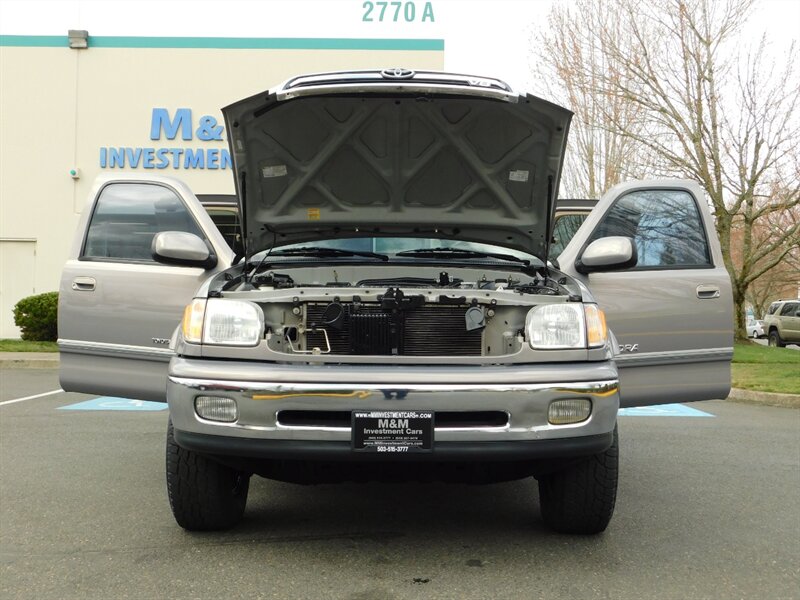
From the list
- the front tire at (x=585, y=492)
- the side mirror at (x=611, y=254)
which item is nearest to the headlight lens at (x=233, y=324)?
the front tire at (x=585, y=492)

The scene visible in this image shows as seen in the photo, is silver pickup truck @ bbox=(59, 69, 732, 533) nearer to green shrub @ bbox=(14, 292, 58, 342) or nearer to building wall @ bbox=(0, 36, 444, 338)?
green shrub @ bbox=(14, 292, 58, 342)

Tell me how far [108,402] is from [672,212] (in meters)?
6.49

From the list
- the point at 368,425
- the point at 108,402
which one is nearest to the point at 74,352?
the point at 368,425

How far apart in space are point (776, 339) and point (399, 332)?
1242 inches

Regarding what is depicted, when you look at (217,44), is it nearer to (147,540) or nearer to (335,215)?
(335,215)

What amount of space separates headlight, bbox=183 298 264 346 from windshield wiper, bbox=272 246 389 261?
1.12m

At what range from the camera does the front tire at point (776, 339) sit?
30.8 metres

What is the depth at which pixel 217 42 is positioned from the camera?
758 inches

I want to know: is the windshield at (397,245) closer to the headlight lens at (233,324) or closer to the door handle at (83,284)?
the door handle at (83,284)

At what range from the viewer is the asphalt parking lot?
312cm

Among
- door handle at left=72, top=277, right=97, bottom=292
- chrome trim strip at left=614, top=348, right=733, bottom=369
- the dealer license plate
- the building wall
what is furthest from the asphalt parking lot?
the building wall

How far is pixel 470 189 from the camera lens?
14.7 feet

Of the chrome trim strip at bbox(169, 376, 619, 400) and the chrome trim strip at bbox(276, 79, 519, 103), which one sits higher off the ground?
the chrome trim strip at bbox(276, 79, 519, 103)

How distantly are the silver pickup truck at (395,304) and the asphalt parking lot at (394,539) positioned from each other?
0.29 m
